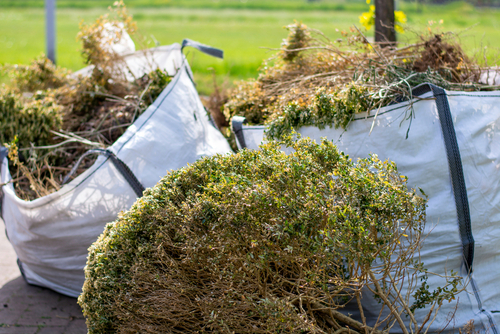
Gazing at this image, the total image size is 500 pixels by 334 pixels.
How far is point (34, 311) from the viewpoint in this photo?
3352 millimetres

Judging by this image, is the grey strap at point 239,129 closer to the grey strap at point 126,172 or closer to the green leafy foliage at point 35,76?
the grey strap at point 126,172

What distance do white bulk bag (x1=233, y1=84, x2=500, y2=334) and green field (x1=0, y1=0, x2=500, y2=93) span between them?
1163 centimetres

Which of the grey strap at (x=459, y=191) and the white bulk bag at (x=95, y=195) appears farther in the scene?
the white bulk bag at (x=95, y=195)

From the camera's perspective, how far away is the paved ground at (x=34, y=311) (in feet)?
10.3

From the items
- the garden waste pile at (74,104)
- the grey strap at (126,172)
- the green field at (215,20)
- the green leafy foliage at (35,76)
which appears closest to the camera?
the grey strap at (126,172)

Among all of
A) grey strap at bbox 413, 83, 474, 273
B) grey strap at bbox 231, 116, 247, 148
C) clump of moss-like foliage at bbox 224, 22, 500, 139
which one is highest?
clump of moss-like foliage at bbox 224, 22, 500, 139

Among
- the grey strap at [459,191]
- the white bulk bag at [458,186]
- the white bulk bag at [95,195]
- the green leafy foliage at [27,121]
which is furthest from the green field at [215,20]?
the grey strap at [459,191]

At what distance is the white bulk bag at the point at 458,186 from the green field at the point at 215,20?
1163 centimetres

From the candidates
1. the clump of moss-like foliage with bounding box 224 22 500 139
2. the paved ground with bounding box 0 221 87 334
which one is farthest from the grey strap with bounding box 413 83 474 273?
the paved ground with bounding box 0 221 87 334

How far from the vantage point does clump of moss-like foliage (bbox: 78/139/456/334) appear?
6.56 ft

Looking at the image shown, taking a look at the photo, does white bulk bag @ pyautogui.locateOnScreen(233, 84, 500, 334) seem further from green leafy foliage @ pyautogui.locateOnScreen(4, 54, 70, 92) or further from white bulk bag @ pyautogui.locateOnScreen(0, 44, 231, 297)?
green leafy foliage @ pyautogui.locateOnScreen(4, 54, 70, 92)

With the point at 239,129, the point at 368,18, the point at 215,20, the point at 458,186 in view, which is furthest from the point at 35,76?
the point at 215,20

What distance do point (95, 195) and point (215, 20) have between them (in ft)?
122

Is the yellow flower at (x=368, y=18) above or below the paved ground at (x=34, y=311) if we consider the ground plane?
above
